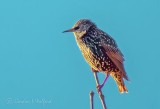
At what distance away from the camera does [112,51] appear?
14.7 feet

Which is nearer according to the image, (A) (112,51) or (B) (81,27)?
(B) (81,27)

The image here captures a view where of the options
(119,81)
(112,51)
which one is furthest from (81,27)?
(119,81)

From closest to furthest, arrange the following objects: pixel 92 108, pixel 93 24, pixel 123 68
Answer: pixel 92 108 < pixel 123 68 < pixel 93 24

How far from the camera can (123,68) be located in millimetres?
4273

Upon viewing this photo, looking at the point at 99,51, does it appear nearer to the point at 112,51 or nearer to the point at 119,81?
the point at 112,51

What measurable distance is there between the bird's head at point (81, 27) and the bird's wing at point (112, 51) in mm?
234

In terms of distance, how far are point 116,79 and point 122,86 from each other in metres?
0.10

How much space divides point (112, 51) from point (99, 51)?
14 centimetres

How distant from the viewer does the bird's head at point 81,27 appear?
4312 mm

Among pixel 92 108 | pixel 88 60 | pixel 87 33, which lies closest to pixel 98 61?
pixel 88 60

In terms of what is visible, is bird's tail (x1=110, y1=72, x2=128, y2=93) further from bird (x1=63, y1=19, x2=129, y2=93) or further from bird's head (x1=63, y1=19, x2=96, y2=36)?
bird's head (x1=63, y1=19, x2=96, y2=36)

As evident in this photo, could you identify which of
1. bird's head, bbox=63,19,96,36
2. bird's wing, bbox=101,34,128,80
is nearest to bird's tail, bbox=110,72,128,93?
bird's wing, bbox=101,34,128,80

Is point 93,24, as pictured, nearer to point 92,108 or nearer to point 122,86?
point 122,86

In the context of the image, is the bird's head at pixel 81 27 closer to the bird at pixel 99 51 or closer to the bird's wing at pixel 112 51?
the bird at pixel 99 51
